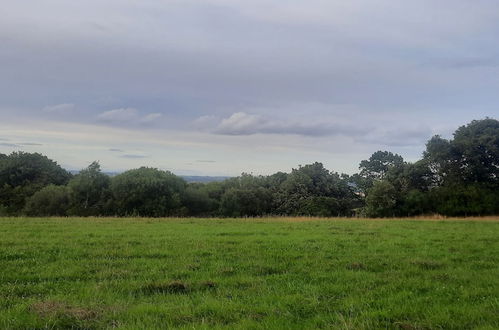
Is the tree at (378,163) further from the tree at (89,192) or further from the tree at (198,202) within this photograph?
the tree at (89,192)

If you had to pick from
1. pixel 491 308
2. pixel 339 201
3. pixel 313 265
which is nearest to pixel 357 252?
pixel 313 265

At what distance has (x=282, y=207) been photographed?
243ft

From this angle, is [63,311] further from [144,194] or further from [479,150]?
[479,150]

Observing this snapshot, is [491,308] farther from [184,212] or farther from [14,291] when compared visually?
[184,212]

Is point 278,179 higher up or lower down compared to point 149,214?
higher up

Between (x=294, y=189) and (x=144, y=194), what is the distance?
1028 inches

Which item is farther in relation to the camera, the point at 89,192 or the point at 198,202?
the point at 198,202

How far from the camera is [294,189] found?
75.0 metres

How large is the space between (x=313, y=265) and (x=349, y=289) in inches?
107

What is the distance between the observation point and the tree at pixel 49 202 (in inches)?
2462

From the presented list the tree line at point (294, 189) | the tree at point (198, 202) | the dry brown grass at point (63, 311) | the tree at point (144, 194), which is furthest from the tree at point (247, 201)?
the dry brown grass at point (63, 311)

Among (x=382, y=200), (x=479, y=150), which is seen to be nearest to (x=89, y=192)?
(x=382, y=200)

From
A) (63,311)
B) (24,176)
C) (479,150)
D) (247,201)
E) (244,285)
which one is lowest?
(247,201)

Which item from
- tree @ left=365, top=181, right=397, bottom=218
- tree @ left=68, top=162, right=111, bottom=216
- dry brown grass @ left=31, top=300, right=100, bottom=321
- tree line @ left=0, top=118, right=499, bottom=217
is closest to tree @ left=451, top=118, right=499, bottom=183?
tree line @ left=0, top=118, right=499, bottom=217
